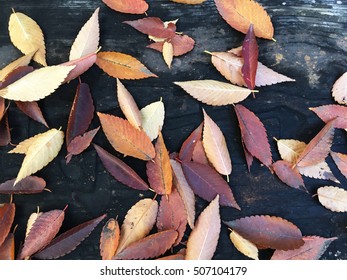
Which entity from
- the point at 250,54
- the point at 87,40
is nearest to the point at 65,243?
the point at 87,40

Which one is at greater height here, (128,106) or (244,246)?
(128,106)

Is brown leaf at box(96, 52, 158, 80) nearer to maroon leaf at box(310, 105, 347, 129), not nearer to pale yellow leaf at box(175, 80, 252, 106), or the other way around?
pale yellow leaf at box(175, 80, 252, 106)

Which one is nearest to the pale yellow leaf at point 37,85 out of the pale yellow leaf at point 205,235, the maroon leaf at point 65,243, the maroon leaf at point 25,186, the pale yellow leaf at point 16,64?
the pale yellow leaf at point 16,64

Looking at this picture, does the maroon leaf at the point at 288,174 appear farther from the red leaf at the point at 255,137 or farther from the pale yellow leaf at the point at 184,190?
the pale yellow leaf at the point at 184,190

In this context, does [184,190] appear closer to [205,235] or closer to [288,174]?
[205,235]

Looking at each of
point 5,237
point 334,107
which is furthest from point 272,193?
point 5,237

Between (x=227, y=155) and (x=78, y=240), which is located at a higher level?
(x=227, y=155)
